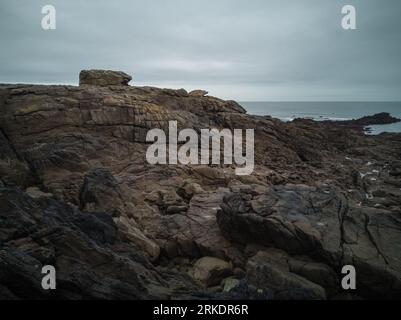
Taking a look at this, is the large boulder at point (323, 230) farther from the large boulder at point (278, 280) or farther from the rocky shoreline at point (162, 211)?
the large boulder at point (278, 280)

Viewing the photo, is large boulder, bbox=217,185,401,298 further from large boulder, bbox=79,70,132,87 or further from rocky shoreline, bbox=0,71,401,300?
large boulder, bbox=79,70,132,87

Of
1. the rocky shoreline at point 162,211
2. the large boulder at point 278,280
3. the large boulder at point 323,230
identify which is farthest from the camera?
the large boulder at point 323,230

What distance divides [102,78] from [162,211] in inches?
766

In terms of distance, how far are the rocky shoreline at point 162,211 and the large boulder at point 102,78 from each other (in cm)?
14

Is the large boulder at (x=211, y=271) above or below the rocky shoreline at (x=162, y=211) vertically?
below

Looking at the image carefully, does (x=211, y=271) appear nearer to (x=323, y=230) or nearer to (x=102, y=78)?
(x=323, y=230)

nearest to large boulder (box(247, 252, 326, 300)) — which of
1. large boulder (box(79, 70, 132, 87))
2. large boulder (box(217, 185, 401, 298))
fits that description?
large boulder (box(217, 185, 401, 298))

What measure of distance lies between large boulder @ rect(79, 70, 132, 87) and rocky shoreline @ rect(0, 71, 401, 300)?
0.14m

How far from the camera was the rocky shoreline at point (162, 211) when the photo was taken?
11297mm

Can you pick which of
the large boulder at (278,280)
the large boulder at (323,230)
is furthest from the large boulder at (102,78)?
the large boulder at (278,280)

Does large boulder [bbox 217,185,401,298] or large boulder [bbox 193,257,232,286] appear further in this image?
large boulder [bbox 193,257,232,286]

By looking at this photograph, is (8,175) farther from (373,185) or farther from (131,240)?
(373,185)

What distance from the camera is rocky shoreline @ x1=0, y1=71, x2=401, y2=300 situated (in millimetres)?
11297

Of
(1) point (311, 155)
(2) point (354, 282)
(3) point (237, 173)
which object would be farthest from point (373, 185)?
(2) point (354, 282)
